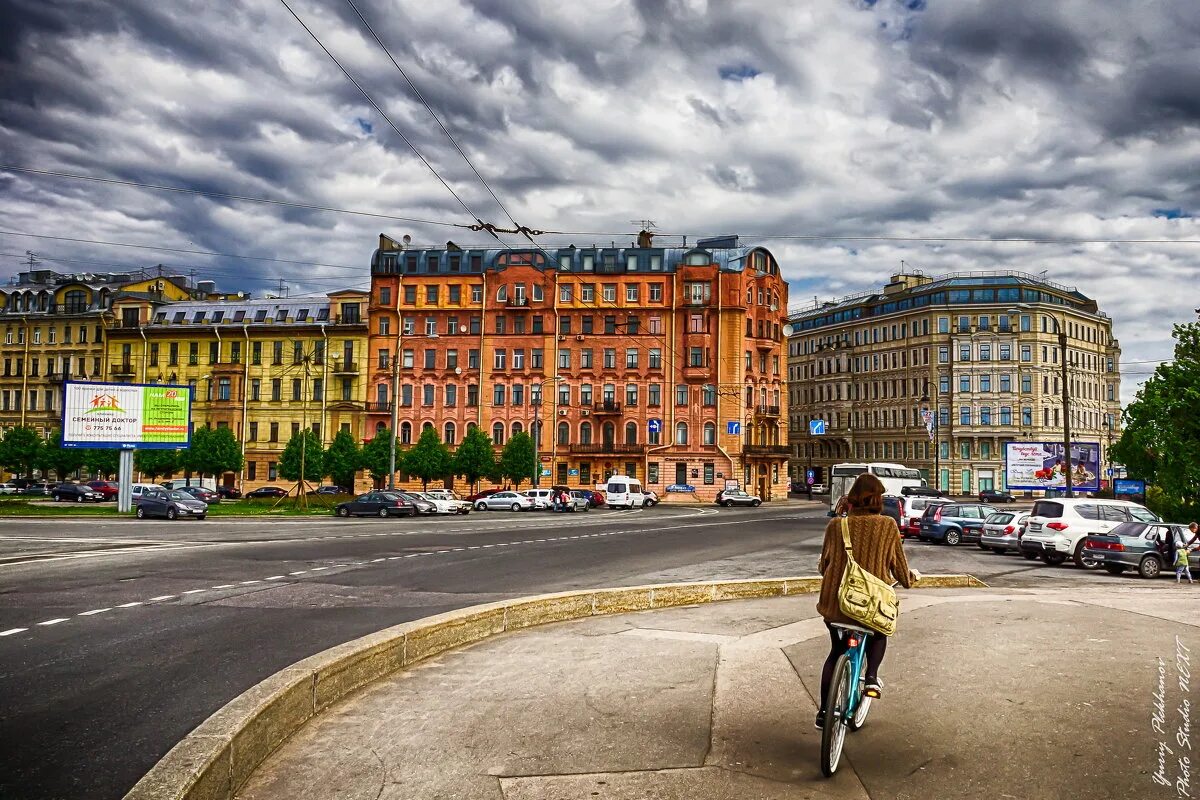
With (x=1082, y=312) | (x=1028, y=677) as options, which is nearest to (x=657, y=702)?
(x=1028, y=677)

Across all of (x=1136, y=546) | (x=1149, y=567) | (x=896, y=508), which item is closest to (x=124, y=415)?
(x=896, y=508)

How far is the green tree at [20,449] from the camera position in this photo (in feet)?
258

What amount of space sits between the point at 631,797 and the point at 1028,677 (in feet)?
14.5

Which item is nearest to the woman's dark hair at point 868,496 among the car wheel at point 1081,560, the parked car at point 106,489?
the car wheel at point 1081,560

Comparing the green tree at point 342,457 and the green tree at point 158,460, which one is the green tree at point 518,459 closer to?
the green tree at point 342,457

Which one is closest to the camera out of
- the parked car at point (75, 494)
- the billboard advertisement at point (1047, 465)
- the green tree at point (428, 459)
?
the billboard advertisement at point (1047, 465)

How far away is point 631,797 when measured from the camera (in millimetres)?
5445

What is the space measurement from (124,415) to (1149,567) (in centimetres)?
4483

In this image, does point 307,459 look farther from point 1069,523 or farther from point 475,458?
point 1069,523

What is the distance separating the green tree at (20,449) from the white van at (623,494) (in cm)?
4808

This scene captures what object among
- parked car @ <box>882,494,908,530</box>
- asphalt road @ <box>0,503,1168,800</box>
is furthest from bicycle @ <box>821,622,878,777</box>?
parked car @ <box>882,494,908,530</box>

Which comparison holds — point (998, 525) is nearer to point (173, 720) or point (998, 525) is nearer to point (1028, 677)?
point (1028, 677)

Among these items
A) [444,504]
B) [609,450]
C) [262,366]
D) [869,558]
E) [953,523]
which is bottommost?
[444,504]

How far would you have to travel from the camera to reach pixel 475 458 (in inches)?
2921
